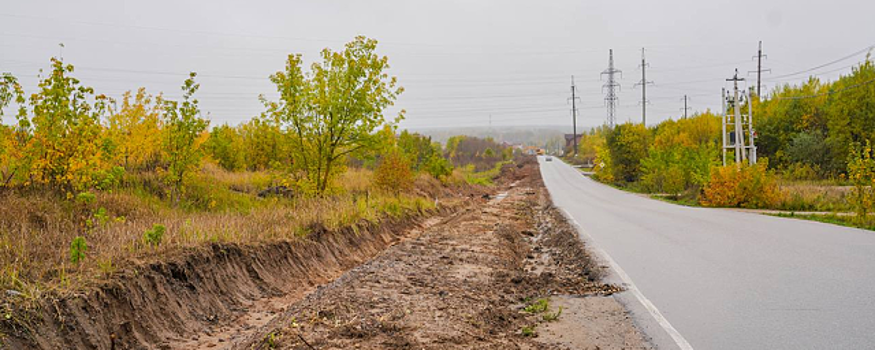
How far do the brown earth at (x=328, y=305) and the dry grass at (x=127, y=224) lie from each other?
34 cm

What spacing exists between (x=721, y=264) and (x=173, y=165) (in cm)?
1218

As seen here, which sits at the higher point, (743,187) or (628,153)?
(628,153)

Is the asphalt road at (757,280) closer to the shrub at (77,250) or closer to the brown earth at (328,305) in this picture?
the brown earth at (328,305)

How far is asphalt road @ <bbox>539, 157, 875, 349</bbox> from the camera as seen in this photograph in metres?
5.72

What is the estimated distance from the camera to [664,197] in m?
33.8

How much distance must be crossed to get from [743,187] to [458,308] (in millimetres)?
21764

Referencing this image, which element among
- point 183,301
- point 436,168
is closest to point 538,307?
point 183,301

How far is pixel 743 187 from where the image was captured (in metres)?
24.8

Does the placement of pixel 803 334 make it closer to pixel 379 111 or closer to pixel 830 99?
pixel 379 111

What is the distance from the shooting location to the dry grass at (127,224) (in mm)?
6422

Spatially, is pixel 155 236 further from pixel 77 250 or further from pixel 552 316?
pixel 552 316

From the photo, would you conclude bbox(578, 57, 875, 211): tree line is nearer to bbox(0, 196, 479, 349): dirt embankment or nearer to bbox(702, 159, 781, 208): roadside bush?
bbox(702, 159, 781, 208): roadside bush

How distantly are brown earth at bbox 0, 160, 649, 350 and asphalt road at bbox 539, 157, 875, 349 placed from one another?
0.78 metres

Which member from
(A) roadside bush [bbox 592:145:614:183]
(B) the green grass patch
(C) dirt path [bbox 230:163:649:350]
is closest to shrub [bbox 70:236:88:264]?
(C) dirt path [bbox 230:163:649:350]
